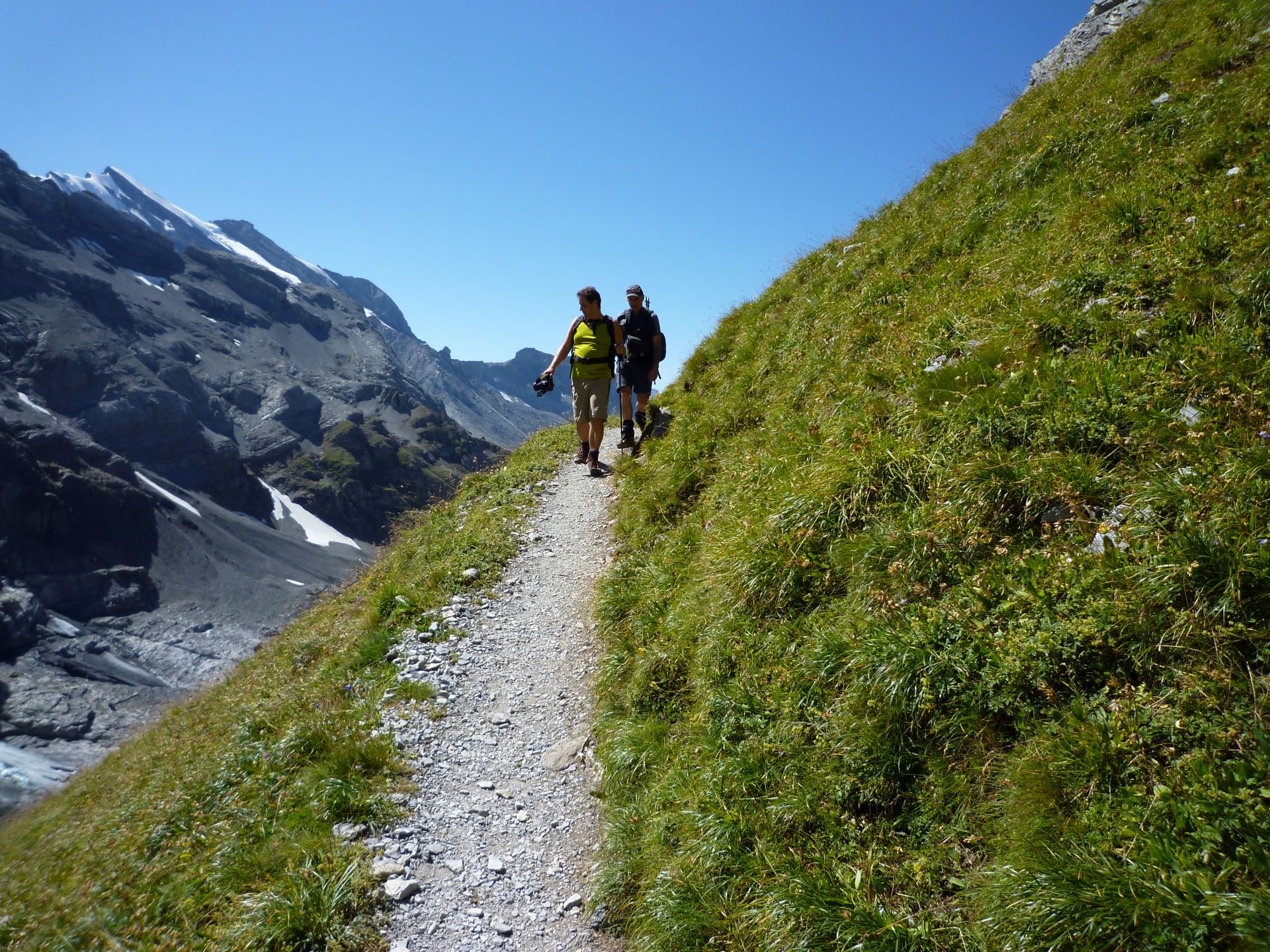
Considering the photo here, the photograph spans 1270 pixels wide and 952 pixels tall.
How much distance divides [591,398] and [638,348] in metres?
1.84

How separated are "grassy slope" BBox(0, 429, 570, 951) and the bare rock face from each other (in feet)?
60.4

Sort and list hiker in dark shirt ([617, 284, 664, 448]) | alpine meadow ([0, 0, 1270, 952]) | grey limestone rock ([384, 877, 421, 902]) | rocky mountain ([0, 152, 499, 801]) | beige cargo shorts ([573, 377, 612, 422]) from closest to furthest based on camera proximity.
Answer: alpine meadow ([0, 0, 1270, 952])
grey limestone rock ([384, 877, 421, 902])
beige cargo shorts ([573, 377, 612, 422])
hiker in dark shirt ([617, 284, 664, 448])
rocky mountain ([0, 152, 499, 801])

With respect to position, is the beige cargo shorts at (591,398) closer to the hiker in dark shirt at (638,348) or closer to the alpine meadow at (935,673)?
the hiker in dark shirt at (638,348)

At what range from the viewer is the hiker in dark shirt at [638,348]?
15.0 m

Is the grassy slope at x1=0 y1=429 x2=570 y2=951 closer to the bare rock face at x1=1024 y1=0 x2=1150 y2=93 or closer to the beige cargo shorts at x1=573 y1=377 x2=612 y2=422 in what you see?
the beige cargo shorts at x1=573 y1=377 x2=612 y2=422

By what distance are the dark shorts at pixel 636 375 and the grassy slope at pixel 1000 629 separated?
21.0 ft

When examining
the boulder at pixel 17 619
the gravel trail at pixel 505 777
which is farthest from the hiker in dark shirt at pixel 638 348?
the boulder at pixel 17 619

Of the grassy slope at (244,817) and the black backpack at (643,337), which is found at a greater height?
the black backpack at (643,337)

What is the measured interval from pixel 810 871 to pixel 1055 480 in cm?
331

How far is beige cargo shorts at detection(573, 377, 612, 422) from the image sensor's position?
14.1 metres

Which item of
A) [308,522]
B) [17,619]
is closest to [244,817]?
[17,619]

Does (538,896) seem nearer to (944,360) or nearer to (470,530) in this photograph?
(944,360)

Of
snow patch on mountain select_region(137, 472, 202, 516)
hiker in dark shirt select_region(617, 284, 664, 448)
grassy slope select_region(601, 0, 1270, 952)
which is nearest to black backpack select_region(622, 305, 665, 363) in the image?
hiker in dark shirt select_region(617, 284, 664, 448)

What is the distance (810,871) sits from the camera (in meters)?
4.02
